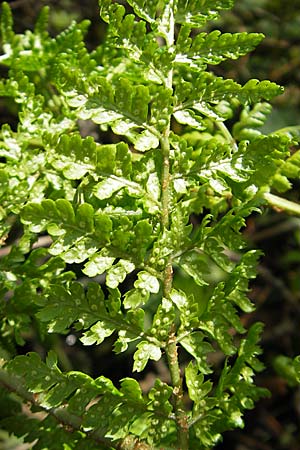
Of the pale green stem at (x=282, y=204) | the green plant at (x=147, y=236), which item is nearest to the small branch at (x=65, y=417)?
the green plant at (x=147, y=236)

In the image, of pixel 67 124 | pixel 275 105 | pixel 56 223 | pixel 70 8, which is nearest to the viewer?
pixel 56 223

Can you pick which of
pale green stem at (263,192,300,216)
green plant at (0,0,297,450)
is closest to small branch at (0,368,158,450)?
green plant at (0,0,297,450)

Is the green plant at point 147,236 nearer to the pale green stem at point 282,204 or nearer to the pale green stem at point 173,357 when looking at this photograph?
the pale green stem at point 173,357

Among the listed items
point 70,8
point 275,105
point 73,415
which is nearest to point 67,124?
point 73,415

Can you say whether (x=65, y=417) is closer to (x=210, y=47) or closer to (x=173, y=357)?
(x=173, y=357)

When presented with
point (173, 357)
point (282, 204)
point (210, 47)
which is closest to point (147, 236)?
point (173, 357)

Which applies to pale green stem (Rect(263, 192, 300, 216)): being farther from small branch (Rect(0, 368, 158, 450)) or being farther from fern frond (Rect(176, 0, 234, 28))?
small branch (Rect(0, 368, 158, 450))

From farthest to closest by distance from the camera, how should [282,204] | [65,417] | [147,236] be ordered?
[282,204]
[65,417]
[147,236]

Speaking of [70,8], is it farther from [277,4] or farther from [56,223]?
[56,223]
